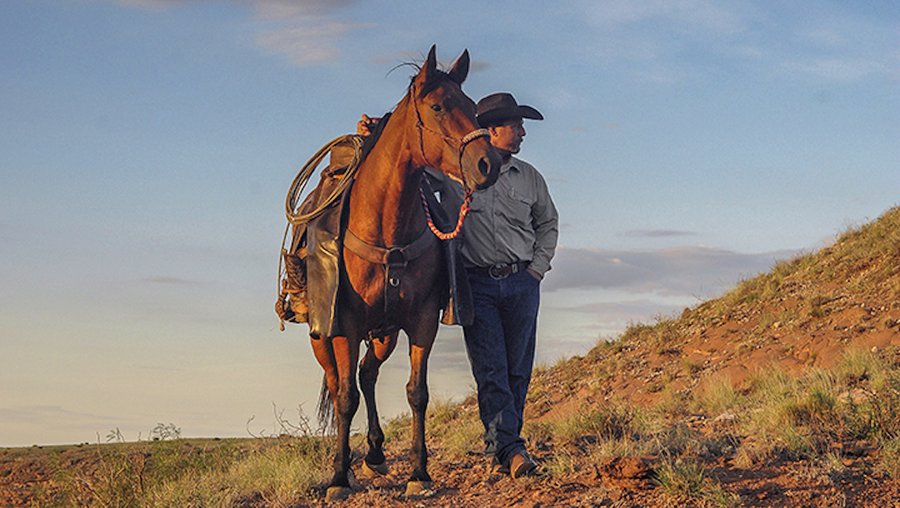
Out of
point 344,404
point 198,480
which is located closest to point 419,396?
point 344,404

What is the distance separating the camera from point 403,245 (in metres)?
7.81

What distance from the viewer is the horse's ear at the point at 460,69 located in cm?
756

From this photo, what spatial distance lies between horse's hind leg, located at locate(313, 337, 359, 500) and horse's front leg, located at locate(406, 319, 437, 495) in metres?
0.45

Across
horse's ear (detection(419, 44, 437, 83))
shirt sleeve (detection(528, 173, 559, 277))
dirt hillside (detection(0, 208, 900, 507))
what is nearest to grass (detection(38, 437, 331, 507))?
dirt hillside (detection(0, 208, 900, 507))

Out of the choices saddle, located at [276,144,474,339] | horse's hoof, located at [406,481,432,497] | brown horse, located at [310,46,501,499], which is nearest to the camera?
brown horse, located at [310,46,501,499]

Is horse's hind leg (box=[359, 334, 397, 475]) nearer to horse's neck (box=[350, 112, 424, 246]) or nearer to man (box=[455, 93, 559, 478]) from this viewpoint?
man (box=[455, 93, 559, 478])

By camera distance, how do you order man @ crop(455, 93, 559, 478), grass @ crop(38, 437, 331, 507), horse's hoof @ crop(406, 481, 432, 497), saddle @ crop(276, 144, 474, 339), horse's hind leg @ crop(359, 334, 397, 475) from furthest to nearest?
horse's hind leg @ crop(359, 334, 397, 475), grass @ crop(38, 437, 331, 507), man @ crop(455, 93, 559, 478), horse's hoof @ crop(406, 481, 432, 497), saddle @ crop(276, 144, 474, 339)

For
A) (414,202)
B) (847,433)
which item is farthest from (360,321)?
(847,433)

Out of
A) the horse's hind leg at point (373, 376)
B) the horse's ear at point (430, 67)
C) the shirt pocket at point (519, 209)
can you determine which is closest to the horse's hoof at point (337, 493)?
the horse's hind leg at point (373, 376)

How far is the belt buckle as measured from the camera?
841 centimetres

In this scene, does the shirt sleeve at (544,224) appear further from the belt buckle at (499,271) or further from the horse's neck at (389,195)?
the horse's neck at (389,195)

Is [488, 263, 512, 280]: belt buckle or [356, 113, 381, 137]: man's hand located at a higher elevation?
[356, 113, 381, 137]: man's hand

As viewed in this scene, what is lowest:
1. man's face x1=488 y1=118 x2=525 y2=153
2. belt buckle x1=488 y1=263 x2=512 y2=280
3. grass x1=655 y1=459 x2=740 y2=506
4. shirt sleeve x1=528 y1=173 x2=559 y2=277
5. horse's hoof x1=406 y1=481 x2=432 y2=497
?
grass x1=655 y1=459 x2=740 y2=506

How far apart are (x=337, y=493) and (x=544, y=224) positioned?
281 cm
